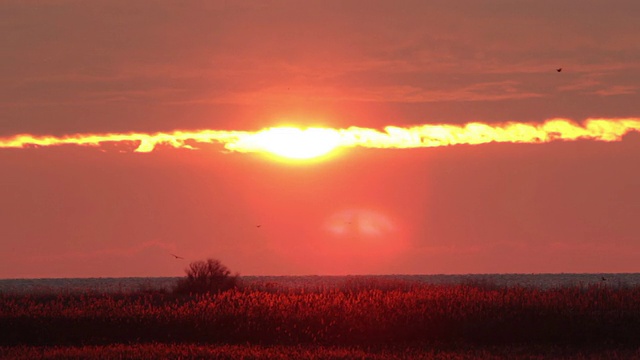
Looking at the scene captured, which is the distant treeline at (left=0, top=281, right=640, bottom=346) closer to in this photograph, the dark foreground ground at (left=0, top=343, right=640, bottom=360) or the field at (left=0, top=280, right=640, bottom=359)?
the field at (left=0, top=280, right=640, bottom=359)

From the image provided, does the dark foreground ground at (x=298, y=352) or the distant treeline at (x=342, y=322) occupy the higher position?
the distant treeline at (x=342, y=322)

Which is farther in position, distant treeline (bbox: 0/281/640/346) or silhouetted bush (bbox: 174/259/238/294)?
silhouetted bush (bbox: 174/259/238/294)

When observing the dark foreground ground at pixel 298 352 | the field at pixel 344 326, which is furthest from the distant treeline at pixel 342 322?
the dark foreground ground at pixel 298 352

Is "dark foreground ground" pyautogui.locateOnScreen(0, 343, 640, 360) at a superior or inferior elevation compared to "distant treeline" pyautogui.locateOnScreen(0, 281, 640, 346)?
inferior

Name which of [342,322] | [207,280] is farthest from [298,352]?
[207,280]

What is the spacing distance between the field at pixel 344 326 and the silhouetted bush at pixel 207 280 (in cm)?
1028

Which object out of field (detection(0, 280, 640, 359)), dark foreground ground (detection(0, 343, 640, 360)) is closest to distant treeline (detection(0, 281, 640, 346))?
field (detection(0, 280, 640, 359))

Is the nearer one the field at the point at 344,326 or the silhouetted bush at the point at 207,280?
the field at the point at 344,326

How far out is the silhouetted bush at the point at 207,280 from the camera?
1711 inches

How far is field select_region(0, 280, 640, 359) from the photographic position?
2722 cm

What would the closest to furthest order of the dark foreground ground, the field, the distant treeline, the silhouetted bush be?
the dark foreground ground < the field < the distant treeline < the silhouetted bush

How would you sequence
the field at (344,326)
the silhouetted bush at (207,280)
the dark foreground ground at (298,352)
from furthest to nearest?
the silhouetted bush at (207,280), the field at (344,326), the dark foreground ground at (298,352)

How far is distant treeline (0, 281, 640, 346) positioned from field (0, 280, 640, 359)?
0.03 m

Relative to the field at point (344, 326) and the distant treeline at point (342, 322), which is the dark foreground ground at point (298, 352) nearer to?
the field at point (344, 326)
